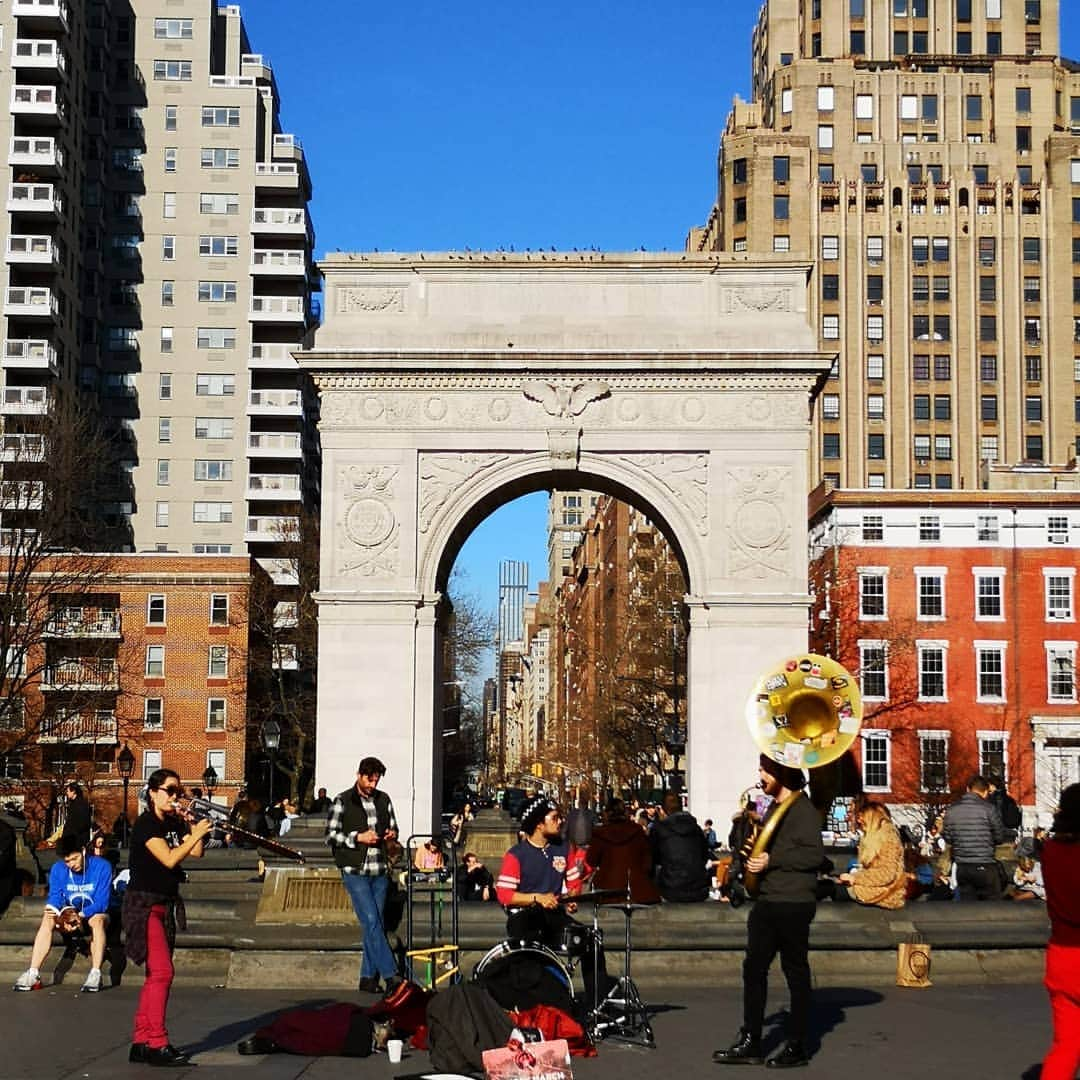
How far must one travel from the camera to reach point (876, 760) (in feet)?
193

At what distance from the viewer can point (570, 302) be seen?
35.6 m

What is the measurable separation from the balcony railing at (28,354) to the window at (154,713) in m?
14.6

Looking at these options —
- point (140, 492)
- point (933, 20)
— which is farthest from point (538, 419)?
point (933, 20)

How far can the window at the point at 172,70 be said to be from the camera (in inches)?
2958

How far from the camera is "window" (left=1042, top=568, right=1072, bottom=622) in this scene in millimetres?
57625

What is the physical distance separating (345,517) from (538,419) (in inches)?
176

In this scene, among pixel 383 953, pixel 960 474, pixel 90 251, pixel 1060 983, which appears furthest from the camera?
pixel 960 474

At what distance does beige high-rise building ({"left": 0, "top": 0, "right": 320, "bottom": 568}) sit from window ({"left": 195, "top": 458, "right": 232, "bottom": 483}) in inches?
2.4

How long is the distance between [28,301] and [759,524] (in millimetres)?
40854

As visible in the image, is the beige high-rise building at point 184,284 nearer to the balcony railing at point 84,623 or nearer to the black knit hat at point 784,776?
the balcony railing at point 84,623

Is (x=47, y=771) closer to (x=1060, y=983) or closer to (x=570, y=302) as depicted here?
(x=570, y=302)

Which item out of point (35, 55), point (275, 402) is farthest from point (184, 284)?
point (35, 55)

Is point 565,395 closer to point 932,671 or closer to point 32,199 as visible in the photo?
point 932,671

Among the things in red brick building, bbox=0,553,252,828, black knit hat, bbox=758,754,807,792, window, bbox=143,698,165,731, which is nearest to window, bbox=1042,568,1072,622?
red brick building, bbox=0,553,252,828
